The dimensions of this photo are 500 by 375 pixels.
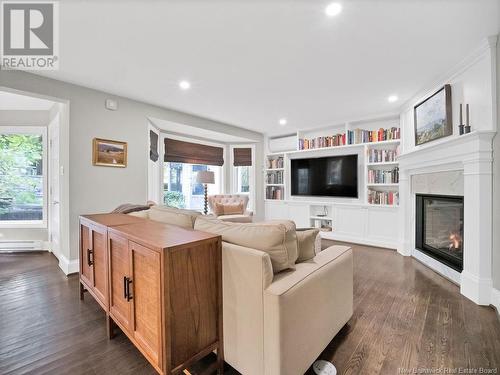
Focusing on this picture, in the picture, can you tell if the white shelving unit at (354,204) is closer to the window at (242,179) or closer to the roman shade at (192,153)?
the window at (242,179)

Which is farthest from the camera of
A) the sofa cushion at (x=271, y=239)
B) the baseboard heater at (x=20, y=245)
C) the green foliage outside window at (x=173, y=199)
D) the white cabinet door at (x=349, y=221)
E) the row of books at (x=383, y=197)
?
the green foliage outside window at (x=173, y=199)

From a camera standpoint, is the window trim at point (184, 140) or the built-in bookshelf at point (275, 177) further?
the built-in bookshelf at point (275, 177)

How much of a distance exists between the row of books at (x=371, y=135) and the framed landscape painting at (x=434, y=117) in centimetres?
70

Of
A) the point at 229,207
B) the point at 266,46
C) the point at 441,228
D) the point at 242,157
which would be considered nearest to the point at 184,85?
the point at 266,46

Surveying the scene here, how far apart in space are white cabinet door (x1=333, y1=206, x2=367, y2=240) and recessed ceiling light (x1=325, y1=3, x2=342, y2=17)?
11.5ft

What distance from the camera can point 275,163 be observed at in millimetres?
5727

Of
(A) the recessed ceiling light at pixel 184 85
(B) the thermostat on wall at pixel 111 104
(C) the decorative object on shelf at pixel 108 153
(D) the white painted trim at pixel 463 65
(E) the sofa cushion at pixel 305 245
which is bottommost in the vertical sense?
(E) the sofa cushion at pixel 305 245

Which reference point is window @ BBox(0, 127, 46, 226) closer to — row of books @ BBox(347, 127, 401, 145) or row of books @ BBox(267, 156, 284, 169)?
row of books @ BBox(267, 156, 284, 169)

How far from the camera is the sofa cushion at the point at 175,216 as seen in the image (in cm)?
179

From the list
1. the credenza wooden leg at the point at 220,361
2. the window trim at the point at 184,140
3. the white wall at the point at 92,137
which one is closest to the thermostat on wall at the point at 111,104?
the white wall at the point at 92,137

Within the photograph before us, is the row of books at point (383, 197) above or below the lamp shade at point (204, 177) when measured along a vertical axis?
below

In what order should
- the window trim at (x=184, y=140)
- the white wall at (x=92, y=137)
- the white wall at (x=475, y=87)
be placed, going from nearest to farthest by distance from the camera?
the white wall at (x=475, y=87), the white wall at (x=92, y=137), the window trim at (x=184, y=140)

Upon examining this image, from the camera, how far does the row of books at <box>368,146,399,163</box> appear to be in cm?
409

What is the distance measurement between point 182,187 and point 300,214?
2.71m
